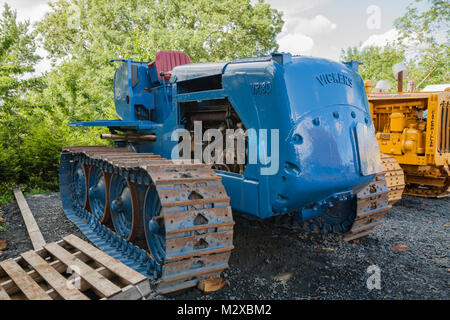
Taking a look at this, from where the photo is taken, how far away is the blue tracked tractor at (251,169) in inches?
115

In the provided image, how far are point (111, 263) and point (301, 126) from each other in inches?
82.1

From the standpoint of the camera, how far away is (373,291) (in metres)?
3.16

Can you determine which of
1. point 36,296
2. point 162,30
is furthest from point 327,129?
point 162,30

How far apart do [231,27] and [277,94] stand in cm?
1920

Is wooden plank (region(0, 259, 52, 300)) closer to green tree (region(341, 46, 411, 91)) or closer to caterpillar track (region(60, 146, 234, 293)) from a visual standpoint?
caterpillar track (region(60, 146, 234, 293))

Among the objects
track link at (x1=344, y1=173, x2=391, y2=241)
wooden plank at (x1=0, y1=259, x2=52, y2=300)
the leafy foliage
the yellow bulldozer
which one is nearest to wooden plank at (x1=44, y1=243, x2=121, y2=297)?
wooden plank at (x1=0, y1=259, x2=52, y2=300)

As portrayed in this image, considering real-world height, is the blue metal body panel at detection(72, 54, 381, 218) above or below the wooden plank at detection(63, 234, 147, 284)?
above

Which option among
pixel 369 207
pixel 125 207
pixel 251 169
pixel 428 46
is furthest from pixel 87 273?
pixel 428 46

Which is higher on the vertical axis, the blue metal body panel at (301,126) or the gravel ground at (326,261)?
the blue metal body panel at (301,126)

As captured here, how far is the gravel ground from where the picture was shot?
3.14 m

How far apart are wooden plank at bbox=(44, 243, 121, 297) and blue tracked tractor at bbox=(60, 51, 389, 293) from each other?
0.37 m

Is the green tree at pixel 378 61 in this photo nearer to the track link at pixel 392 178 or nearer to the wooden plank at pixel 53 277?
the track link at pixel 392 178

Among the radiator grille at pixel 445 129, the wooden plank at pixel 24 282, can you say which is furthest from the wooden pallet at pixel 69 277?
the radiator grille at pixel 445 129

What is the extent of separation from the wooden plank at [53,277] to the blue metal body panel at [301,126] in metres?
1.58
